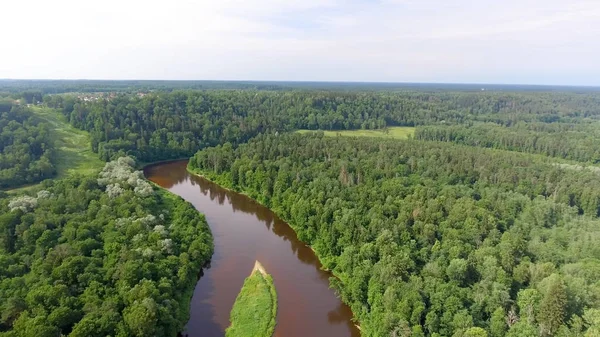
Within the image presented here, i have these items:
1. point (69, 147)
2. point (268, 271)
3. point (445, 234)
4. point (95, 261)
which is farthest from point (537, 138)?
point (69, 147)

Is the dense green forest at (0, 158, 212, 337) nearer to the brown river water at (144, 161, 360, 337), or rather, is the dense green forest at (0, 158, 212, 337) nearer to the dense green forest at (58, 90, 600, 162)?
the brown river water at (144, 161, 360, 337)

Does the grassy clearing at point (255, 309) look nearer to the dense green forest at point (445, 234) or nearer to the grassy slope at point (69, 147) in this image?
the dense green forest at point (445, 234)

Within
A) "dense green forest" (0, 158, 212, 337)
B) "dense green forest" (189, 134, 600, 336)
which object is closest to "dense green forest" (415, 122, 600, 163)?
"dense green forest" (189, 134, 600, 336)

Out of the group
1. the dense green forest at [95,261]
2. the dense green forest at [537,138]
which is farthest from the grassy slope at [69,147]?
the dense green forest at [537,138]

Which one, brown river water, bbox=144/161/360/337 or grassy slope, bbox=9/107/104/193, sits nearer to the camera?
brown river water, bbox=144/161/360/337

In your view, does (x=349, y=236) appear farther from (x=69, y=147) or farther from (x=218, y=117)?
(x=218, y=117)

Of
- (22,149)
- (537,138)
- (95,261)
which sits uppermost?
(22,149)
